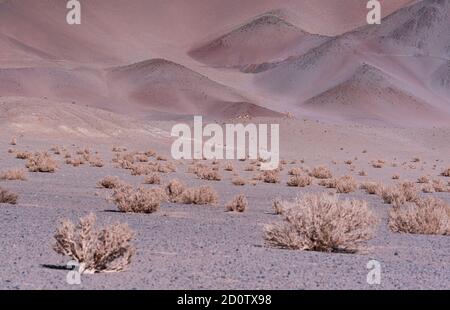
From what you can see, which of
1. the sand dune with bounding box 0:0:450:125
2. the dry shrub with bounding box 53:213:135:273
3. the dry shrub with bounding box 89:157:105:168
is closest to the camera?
the dry shrub with bounding box 53:213:135:273

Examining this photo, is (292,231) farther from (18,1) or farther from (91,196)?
(18,1)

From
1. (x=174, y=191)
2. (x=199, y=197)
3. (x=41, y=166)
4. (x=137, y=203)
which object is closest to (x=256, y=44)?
(x=41, y=166)

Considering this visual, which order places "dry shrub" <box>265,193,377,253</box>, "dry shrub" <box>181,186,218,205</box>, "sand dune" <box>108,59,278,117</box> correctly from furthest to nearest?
"sand dune" <box>108,59,278,117</box> < "dry shrub" <box>181,186,218,205</box> < "dry shrub" <box>265,193,377,253</box>

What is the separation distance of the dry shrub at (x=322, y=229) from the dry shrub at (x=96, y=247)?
2838mm

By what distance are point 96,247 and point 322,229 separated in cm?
376

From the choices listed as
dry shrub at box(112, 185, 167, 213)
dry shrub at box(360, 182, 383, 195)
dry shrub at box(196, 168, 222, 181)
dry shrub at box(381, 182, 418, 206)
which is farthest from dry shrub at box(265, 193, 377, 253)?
dry shrub at box(196, 168, 222, 181)

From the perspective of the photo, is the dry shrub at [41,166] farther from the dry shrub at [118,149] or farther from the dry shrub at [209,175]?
the dry shrub at [118,149]

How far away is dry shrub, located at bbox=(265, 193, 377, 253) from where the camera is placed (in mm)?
12414

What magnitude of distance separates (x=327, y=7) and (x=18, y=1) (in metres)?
65.4

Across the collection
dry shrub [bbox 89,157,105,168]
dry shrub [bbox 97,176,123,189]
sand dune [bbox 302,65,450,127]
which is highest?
sand dune [bbox 302,65,450,127]

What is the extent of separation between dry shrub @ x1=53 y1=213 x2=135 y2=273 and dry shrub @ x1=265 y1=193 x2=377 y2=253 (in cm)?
284

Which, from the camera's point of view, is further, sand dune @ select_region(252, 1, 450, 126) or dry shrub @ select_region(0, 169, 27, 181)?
sand dune @ select_region(252, 1, 450, 126)

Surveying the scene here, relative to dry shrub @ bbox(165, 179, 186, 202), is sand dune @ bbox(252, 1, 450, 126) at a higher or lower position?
higher

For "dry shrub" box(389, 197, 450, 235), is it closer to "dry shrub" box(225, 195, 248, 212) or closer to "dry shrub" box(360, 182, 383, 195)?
"dry shrub" box(225, 195, 248, 212)
